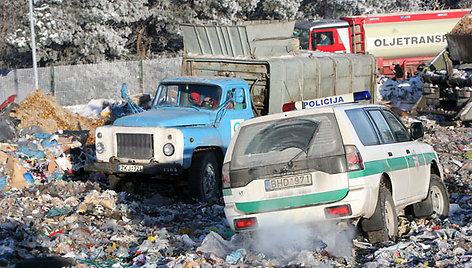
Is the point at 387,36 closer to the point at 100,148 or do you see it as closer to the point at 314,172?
the point at 100,148

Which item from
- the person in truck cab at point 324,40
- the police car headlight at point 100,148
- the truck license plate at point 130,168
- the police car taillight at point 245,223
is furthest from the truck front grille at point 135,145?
the person in truck cab at point 324,40

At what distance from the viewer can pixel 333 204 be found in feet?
24.8

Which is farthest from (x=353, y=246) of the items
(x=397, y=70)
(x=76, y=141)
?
(x=397, y=70)

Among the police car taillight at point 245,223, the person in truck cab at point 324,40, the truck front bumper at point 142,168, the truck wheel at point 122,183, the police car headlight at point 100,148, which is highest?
the person in truck cab at point 324,40

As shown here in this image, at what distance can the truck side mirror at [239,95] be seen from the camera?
1370 centimetres

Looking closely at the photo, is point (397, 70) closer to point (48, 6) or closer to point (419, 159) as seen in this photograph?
point (48, 6)

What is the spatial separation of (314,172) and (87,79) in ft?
82.4

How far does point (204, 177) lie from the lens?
12.7m

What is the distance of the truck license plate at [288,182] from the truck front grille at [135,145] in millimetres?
4799

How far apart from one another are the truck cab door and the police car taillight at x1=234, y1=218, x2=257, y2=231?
205 inches

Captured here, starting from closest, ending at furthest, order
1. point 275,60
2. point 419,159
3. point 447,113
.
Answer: point 419,159 → point 275,60 → point 447,113

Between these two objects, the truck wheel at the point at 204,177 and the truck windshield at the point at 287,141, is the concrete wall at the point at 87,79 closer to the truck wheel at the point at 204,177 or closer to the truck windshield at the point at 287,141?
the truck wheel at the point at 204,177

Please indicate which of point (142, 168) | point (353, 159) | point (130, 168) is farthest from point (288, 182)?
point (130, 168)

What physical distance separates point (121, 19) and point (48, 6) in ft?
10.8
